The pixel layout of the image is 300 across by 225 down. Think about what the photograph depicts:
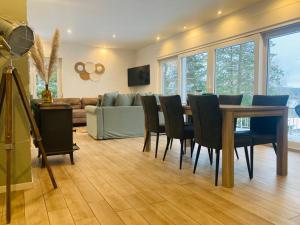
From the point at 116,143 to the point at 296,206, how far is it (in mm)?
3263

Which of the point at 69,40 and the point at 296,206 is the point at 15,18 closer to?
the point at 296,206

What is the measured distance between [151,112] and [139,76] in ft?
17.9

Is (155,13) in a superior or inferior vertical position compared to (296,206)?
superior

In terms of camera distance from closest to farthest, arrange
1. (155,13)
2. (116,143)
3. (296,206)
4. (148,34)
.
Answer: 1. (296,206)
2. (116,143)
3. (155,13)
4. (148,34)

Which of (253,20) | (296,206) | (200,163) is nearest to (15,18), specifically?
(200,163)

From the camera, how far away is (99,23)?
20.7 feet

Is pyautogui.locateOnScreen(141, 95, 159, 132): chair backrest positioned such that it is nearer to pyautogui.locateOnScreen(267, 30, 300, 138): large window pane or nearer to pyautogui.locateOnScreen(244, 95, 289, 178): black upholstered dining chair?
pyautogui.locateOnScreen(244, 95, 289, 178): black upholstered dining chair

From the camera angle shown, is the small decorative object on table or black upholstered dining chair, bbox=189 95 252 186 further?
the small decorative object on table

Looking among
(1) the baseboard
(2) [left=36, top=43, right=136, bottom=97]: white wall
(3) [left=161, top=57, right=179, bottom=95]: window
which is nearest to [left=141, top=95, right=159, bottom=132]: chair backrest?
(1) the baseboard

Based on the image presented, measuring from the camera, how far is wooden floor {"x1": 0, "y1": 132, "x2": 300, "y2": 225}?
1897 mm

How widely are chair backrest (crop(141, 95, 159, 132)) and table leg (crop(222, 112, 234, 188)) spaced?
1322mm

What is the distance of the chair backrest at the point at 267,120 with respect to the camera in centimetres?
306

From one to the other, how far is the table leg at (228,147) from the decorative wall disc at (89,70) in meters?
7.14

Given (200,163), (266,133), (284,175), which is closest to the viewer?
(284,175)
